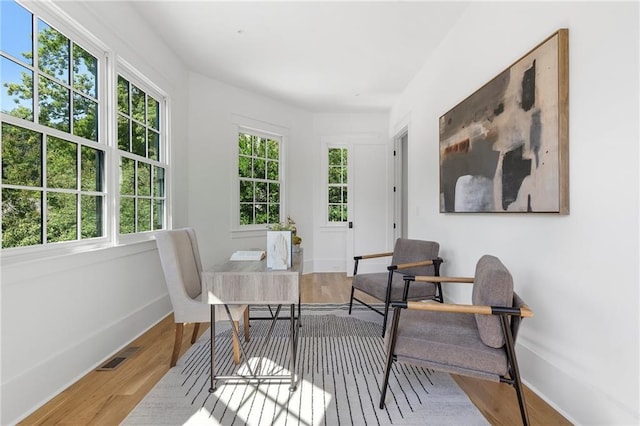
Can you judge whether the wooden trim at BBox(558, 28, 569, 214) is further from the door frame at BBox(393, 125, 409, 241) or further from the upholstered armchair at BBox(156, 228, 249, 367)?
the door frame at BBox(393, 125, 409, 241)

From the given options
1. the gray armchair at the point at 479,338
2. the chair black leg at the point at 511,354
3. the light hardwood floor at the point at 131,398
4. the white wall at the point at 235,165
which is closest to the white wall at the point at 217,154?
the white wall at the point at 235,165

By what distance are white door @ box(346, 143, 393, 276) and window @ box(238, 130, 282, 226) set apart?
1.30 meters

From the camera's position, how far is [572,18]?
169 centimetres

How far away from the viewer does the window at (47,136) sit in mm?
1765

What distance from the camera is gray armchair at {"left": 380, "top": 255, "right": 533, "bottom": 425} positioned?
62.0 inches

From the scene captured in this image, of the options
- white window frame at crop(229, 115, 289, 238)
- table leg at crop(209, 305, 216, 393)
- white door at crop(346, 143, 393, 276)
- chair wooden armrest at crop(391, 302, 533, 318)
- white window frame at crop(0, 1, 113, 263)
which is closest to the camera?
chair wooden armrest at crop(391, 302, 533, 318)

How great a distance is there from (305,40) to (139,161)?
2030mm

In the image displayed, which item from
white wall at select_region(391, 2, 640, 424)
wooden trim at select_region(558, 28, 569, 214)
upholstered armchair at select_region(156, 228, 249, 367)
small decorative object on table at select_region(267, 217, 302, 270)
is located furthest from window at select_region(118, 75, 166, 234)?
wooden trim at select_region(558, 28, 569, 214)

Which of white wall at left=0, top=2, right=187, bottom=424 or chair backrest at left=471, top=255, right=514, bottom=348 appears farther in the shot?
white wall at left=0, top=2, right=187, bottom=424

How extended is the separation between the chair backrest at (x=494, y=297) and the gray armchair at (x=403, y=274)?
1124 mm

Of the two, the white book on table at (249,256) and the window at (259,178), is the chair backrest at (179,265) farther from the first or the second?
the window at (259,178)

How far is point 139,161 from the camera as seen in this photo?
3078mm

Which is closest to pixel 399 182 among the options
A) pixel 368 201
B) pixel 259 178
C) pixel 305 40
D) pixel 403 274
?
pixel 368 201

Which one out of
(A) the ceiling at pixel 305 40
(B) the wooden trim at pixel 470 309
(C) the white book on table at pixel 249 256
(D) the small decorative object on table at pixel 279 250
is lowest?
(B) the wooden trim at pixel 470 309
